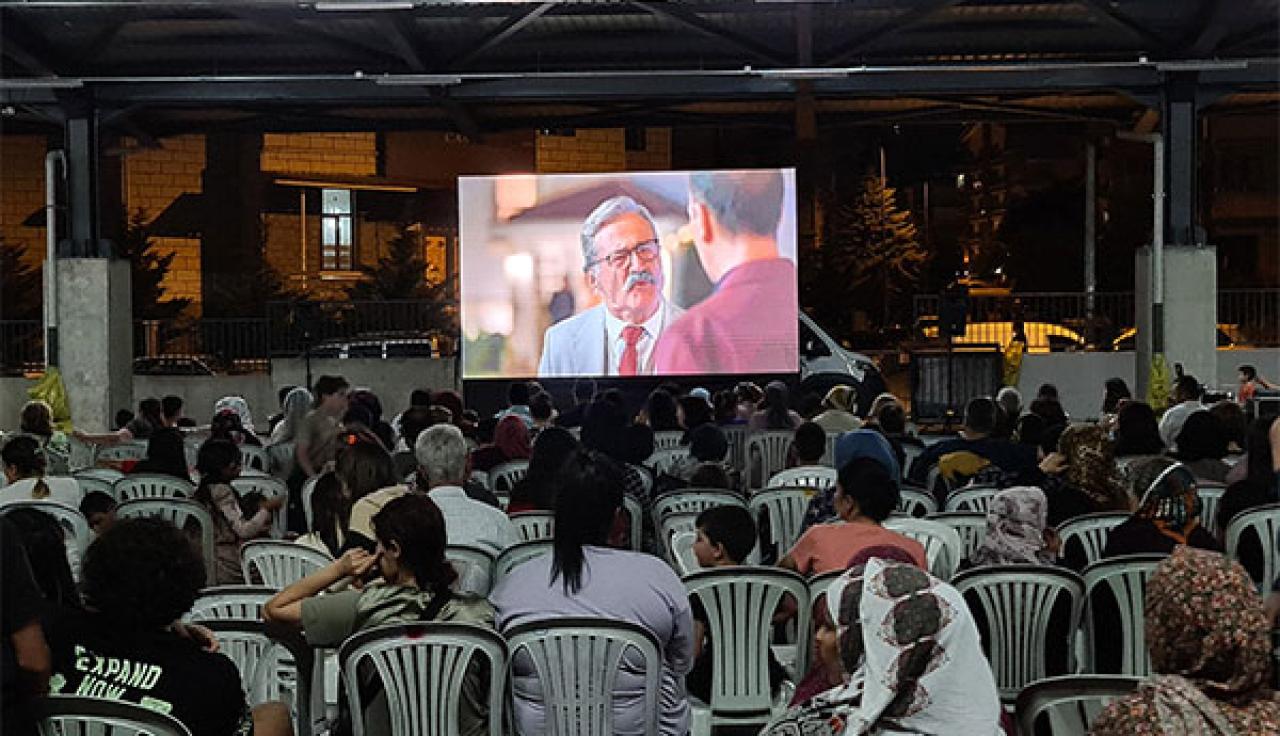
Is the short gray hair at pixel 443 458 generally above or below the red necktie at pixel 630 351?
below

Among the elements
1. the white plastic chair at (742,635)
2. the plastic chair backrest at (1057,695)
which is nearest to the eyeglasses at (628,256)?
the white plastic chair at (742,635)

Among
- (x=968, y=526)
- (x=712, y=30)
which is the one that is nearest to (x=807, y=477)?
(x=968, y=526)

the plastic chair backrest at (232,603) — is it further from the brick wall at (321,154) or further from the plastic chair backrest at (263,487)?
the brick wall at (321,154)

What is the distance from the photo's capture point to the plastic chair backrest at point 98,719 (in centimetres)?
354

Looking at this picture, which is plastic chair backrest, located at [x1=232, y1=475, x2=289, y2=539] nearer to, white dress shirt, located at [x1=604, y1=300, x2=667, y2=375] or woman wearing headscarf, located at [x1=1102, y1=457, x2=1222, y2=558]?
woman wearing headscarf, located at [x1=1102, y1=457, x2=1222, y2=558]

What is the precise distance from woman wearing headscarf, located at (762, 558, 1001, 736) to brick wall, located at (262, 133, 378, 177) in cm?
2879

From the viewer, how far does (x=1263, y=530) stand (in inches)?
261

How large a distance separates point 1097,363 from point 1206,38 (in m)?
6.27

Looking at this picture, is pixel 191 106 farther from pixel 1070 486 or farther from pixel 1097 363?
pixel 1070 486

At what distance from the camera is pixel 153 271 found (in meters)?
28.9

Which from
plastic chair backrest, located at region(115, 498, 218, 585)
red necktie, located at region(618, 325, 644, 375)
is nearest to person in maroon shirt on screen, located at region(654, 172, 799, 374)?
red necktie, located at region(618, 325, 644, 375)

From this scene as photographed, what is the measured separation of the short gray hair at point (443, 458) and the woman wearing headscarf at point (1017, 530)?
199 cm

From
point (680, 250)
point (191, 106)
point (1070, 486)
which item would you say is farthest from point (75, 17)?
point (1070, 486)

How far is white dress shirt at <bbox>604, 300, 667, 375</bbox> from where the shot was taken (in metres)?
18.9
